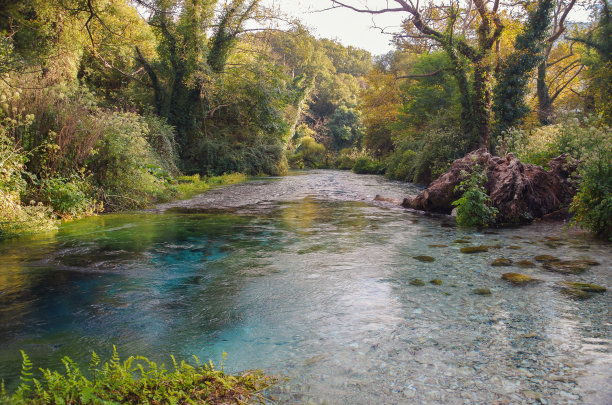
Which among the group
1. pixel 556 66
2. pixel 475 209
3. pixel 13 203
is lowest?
pixel 13 203

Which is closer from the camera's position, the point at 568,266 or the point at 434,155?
the point at 568,266

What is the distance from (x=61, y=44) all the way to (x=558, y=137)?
16.8 meters

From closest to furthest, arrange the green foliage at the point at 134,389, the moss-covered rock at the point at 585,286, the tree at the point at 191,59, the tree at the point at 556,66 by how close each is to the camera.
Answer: the green foliage at the point at 134,389
the moss-covered rock at the point at 585,286
the tree at the point at 191,59
the tree at the point at 556,66

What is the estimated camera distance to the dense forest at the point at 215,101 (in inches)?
317

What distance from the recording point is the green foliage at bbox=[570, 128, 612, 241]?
6.31m

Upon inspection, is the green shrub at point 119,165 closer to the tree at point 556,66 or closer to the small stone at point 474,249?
the small stone at point 474,249

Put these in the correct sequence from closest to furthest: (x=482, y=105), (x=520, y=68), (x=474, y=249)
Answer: (x=474, y=249), (x=520, y=68), (x=482, y=105)

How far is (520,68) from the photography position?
17.3 metres

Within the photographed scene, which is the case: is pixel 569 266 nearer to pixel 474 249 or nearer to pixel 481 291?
pixel 474 249

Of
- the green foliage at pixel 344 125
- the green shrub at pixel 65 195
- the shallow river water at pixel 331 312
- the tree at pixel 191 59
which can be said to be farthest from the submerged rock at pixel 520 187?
the green foliage at pixel 344 125

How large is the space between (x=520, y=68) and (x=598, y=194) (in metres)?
13.1

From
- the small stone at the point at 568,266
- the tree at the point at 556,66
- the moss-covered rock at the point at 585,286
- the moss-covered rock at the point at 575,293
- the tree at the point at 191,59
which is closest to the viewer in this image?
the moss-covered rock at the point at 575,293

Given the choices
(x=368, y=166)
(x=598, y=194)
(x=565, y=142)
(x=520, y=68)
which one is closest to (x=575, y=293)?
(x=598, y=194)

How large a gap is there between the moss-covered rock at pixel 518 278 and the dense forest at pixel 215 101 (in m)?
2.67
